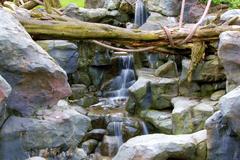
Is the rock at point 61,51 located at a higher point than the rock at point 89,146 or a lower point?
higher

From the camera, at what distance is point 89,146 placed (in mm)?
9211

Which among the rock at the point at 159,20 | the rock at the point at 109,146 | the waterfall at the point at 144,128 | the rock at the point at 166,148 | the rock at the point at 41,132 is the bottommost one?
the rock at the point at 109,146

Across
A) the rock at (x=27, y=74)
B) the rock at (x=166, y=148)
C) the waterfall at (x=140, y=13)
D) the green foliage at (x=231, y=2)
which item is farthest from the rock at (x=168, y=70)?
the rock at (x=27, y=74)

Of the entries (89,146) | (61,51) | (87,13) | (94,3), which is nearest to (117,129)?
(89,146)

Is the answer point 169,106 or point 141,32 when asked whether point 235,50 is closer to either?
point 141,32

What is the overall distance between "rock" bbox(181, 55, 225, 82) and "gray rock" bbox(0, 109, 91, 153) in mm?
5563

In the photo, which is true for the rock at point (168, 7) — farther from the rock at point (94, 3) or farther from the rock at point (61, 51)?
the rock at point (61, 51)

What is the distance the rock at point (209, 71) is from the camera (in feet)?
28.3

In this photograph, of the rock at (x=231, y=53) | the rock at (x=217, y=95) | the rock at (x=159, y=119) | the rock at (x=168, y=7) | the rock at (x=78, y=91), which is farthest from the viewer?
the rock at (x=168, y=7)

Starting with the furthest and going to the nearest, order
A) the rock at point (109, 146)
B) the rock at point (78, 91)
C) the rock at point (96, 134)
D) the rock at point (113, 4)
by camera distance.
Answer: the rock at point (113, 4) < the rock at point (78, 91) < the rock at point (96, 134) < the rock at point (109, 146)

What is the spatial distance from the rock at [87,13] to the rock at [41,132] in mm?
8911

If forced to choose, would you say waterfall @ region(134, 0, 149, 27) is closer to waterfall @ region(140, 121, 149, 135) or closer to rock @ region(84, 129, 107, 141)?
waterfall @ region(140, 121, 149, 135)

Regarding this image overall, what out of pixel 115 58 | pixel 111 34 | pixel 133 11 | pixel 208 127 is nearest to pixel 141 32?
pixel 111 34

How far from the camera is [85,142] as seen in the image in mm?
9289
